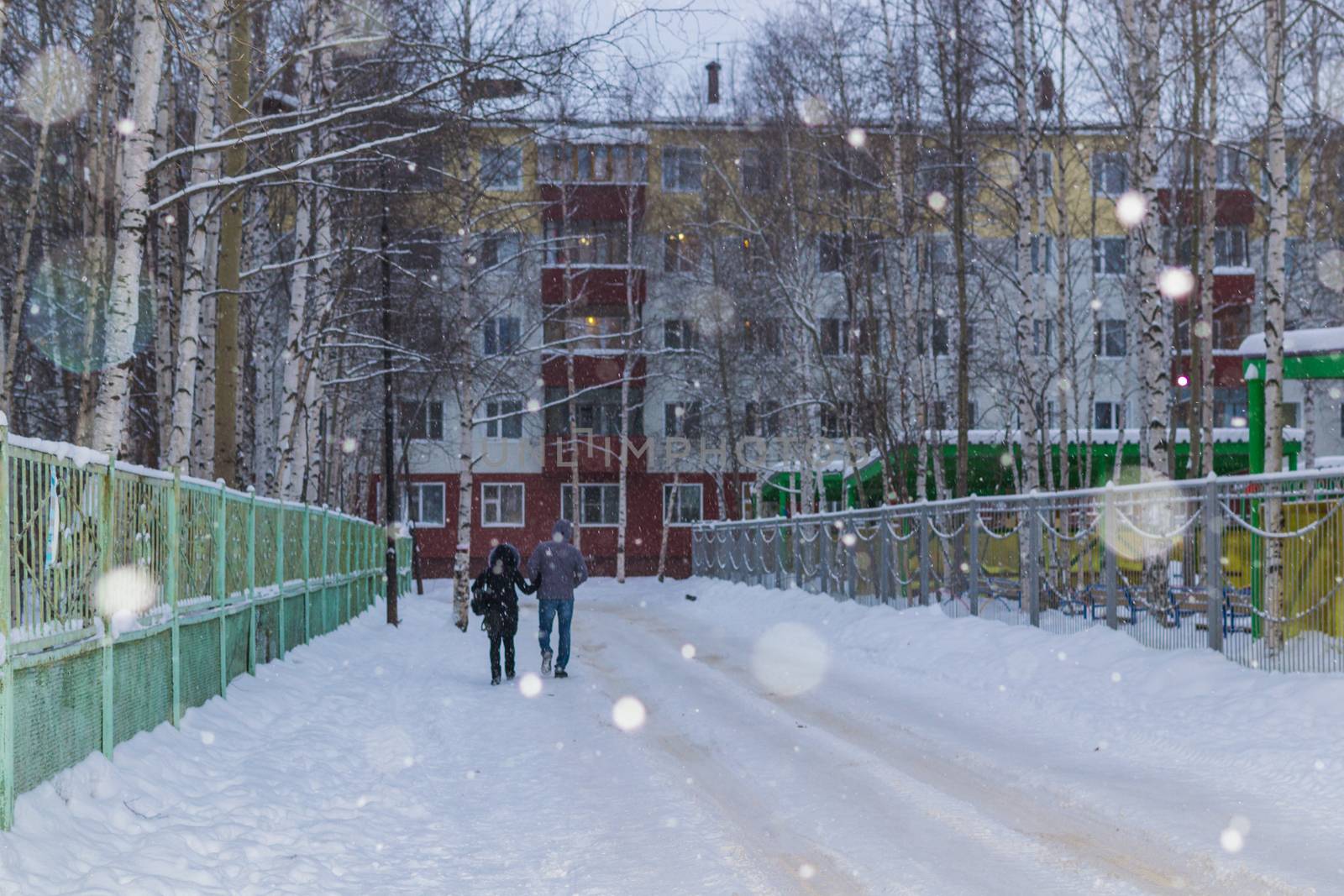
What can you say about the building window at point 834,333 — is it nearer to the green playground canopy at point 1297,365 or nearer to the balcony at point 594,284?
the balcony at point 594,284

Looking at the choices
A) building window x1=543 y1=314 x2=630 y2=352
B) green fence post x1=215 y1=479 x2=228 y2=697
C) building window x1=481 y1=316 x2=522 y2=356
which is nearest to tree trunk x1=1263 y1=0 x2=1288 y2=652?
green fence post x1=215 y1=479 x2=228 y2=697

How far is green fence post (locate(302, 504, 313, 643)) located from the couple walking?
90.7 inches

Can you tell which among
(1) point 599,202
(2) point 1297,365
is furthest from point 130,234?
(1) point 599,202

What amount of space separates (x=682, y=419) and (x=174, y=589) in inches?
1602

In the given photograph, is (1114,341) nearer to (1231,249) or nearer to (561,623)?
(1231,249)

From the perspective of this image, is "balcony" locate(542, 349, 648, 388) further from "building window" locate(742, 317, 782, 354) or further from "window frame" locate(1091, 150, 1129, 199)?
"window frame" locate(1091, 150, 1129, 199)

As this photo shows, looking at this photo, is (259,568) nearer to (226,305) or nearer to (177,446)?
(177,446)

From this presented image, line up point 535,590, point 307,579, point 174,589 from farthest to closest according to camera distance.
→ point 307,579
point 535,590
point 174,589

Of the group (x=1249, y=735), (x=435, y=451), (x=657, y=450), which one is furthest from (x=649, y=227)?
(x=1249, y=735)

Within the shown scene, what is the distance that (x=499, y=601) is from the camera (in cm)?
1542

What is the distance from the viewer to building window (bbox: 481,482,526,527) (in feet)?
164

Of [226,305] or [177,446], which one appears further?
[226,305]

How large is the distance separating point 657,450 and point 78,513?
4265 cm

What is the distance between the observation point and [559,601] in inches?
630
